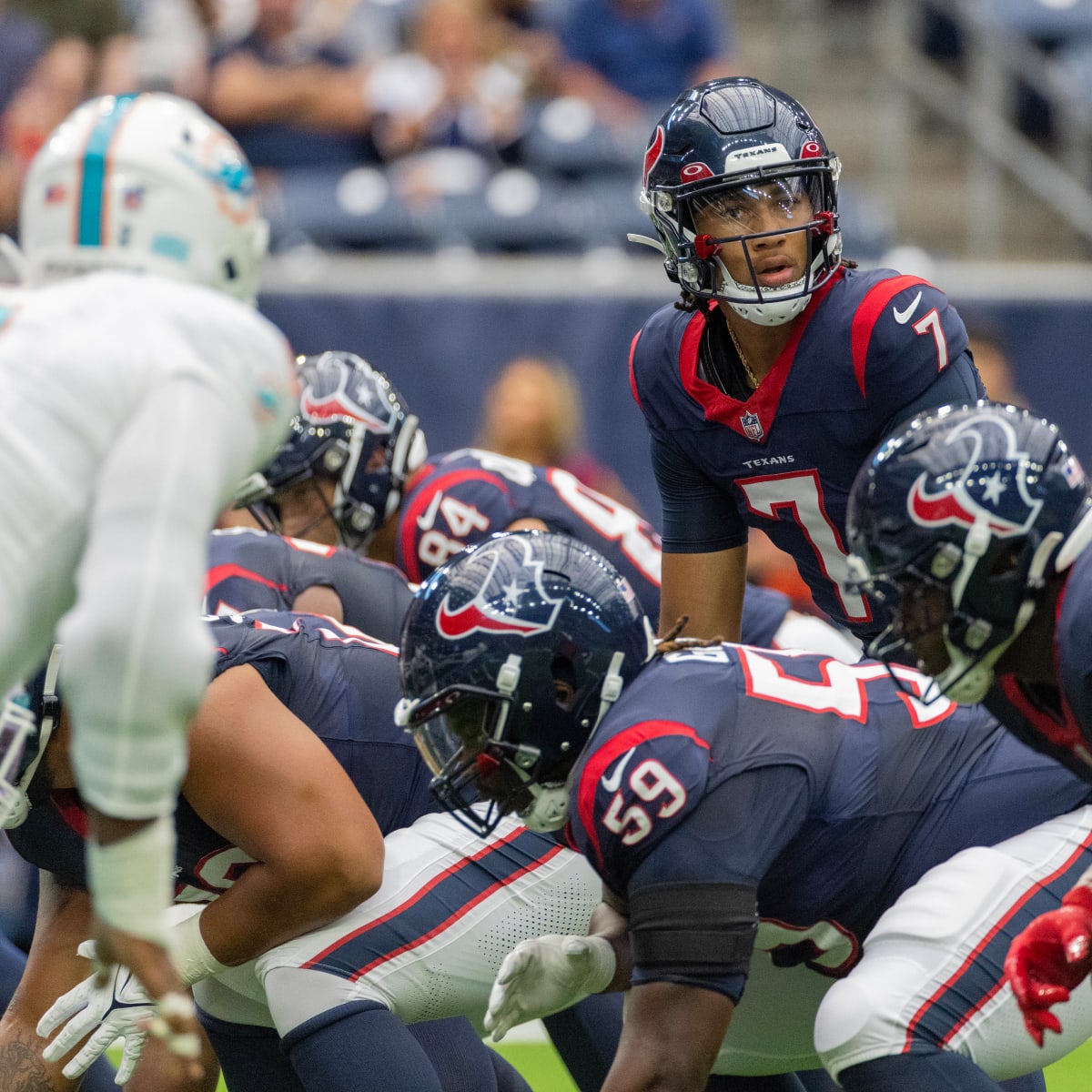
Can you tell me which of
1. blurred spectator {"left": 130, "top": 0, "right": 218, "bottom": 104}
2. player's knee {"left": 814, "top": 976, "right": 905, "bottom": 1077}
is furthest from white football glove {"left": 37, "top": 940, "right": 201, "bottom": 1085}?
blurred spectator {"left": 130, "top": 0, "right": 218, "bottom": 104}

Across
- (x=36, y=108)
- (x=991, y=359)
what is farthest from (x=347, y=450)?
(x=36, y=108)

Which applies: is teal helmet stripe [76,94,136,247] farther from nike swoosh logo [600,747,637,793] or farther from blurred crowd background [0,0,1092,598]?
blurred crowd background [0,0,1092,598]

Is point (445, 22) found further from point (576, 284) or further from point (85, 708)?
point (85, 708)

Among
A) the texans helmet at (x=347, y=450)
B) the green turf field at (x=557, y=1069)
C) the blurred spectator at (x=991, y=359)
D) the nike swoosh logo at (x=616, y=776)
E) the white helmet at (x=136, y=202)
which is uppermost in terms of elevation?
the white helmet at (x=136, y=202)

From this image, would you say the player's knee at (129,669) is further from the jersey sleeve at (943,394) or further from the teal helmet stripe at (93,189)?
the jersey sleeve at (943,394)

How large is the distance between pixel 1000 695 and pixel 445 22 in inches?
243

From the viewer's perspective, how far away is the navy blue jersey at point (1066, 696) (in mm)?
2238

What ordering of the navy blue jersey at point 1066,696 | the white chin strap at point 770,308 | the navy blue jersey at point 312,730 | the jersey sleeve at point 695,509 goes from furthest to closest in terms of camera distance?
the jersey sleeve at point 695,509
the white chin strap at point 770,308
the navy blue jersey at point 312,730
the navy blue jersey at point 1066,696

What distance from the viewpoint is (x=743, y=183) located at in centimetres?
326

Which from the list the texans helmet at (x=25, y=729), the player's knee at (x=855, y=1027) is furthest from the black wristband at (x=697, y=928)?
the texans helmet at (x=25, y=729)

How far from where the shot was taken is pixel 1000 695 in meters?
2.49

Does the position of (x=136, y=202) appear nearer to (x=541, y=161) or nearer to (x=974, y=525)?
(x=974, y=525)

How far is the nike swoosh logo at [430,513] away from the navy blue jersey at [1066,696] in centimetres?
187

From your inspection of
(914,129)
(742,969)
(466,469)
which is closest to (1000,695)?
(742,969)
